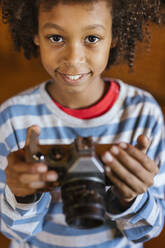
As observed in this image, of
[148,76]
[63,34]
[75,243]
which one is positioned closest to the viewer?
[63,34]

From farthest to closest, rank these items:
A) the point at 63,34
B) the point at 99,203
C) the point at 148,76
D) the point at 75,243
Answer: the point at 148,76 → the point at 75,243 → the point at 63,34 → the point at 99,203

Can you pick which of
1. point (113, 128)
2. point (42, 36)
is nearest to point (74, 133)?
point (113, 128)

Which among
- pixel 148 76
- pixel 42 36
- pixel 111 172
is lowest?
pixel 148 76

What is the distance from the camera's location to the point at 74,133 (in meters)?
0.72

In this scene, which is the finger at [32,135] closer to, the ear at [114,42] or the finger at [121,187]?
the finger at [121,187]

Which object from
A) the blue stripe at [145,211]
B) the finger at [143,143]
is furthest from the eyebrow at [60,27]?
the blue stripe at [145,211]

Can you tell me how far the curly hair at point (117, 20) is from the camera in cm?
65

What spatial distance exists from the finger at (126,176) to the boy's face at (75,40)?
220mm

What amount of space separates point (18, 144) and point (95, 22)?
0.32 m

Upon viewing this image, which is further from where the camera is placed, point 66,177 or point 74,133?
point 74,133

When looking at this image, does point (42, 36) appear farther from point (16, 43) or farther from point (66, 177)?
point (66, 177)

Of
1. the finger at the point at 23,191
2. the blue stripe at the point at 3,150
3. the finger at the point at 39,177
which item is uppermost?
the finger at the point at 39,177

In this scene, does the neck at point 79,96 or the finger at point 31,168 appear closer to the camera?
the finger at point 31,168

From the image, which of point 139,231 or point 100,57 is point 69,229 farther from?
point 100,57
